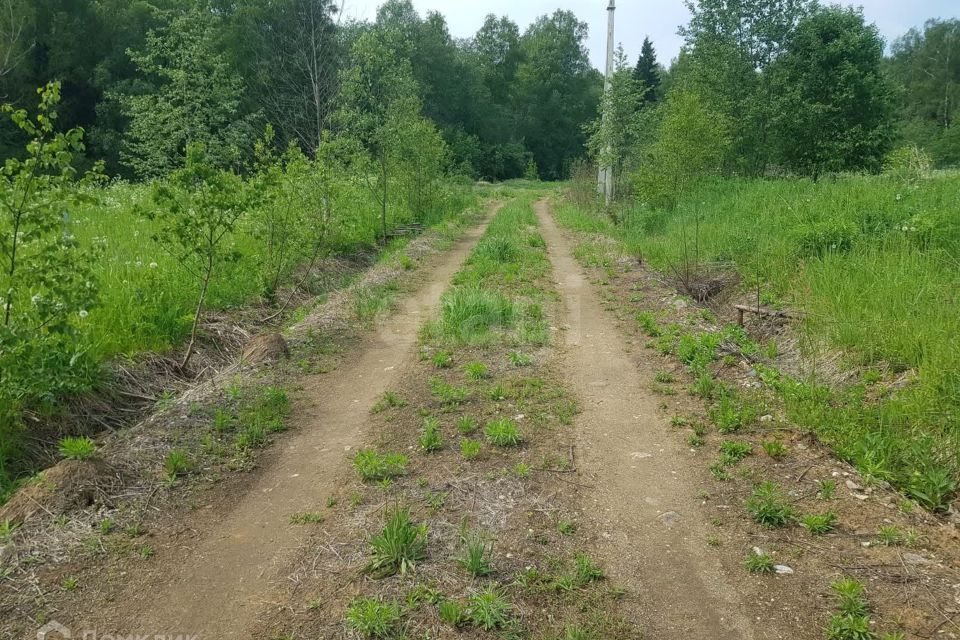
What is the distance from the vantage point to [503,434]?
4773mm

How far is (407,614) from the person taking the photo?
298 cm

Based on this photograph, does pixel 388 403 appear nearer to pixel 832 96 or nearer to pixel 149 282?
pixel 149 282

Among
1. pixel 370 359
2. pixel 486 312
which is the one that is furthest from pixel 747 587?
pixel 486 312

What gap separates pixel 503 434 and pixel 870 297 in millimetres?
4240

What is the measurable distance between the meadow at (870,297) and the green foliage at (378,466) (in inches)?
128

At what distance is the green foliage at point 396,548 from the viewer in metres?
3.29

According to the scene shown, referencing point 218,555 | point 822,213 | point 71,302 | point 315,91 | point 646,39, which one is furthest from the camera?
point 646,39

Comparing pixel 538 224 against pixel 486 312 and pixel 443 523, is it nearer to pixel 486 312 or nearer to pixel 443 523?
pixel 486 312

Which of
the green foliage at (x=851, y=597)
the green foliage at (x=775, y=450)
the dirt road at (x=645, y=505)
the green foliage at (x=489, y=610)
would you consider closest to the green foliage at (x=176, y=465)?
the green foliage at (x=489, y=610)

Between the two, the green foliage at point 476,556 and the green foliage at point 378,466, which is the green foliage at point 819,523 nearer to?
the green foliage at point 476,556

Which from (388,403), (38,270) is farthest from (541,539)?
(38,270)

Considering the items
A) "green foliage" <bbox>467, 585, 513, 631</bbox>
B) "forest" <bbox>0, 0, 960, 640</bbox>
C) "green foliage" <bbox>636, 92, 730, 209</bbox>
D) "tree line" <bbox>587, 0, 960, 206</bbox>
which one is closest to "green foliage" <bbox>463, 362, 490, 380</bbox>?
"forest" <bbox>0, 0, 960, 640</bbox>

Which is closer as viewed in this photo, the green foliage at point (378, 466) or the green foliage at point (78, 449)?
the green foliage at point (78, 449)

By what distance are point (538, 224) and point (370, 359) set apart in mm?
14266
